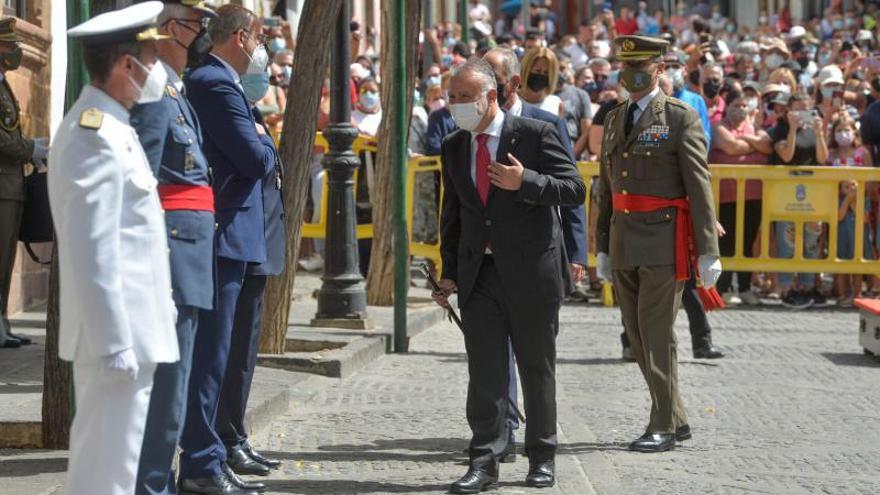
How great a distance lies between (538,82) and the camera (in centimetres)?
1164

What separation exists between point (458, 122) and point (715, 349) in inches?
230

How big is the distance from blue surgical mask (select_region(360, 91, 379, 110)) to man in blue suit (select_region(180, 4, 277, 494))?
494 inches

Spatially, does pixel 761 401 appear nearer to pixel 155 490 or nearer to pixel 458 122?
pixel 458 122

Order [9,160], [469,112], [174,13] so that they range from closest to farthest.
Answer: [174,13] < [469,112] < [9,160]

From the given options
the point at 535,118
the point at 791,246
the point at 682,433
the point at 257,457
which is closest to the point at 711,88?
the point at 791,246

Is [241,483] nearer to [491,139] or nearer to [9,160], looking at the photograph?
[491,139]

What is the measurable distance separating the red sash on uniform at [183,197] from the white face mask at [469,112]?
5.80ft

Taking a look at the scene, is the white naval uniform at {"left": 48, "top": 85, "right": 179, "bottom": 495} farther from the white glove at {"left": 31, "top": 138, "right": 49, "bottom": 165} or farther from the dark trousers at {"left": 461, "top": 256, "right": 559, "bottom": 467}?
the white glove at {"left": 31, "top": 138, "right": 49, "bottom": 165}

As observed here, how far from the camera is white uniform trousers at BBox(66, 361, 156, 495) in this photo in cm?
596

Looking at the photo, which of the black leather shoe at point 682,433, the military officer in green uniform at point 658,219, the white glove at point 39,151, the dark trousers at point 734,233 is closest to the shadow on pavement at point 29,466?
the military officer in green uniform at point 658,219

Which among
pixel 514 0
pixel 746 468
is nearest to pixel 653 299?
pixel 746 468

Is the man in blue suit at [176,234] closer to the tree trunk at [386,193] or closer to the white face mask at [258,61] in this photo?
the white face mask at [258,61]

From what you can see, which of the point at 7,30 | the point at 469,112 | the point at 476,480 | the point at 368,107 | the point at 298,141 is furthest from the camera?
the point at 368,107

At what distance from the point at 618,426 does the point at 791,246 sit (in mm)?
9269
